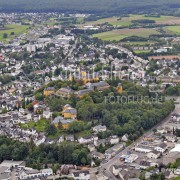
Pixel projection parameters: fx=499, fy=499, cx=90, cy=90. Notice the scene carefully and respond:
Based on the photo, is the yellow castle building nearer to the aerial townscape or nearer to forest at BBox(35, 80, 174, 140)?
the aerial townscape

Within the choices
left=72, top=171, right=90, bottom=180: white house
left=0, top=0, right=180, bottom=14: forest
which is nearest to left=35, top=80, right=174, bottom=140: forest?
left=72, top=171, right=90, bottom=180: white house

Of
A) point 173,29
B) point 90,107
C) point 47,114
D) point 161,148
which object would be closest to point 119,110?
point 90,107

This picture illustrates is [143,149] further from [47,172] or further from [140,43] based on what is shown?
[140,43]

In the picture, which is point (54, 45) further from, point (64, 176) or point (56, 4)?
point (56, 4)

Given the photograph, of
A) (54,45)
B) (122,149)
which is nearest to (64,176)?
(122,149)

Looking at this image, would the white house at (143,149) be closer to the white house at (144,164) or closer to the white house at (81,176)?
the white house at (144,164)

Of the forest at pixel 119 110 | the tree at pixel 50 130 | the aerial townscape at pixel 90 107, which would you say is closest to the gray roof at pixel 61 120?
the aerial townscape at pixel 90 107
